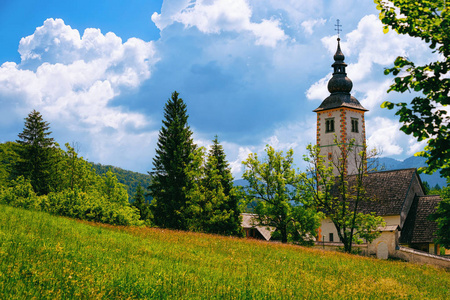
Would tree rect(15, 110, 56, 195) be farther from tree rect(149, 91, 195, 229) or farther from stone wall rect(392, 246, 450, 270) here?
stone wall rect(392, 246, 450, 270)

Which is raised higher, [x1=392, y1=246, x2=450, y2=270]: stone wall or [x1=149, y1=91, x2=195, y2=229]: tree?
[x1=149, y1=91, x2=195, y2=229]: tree

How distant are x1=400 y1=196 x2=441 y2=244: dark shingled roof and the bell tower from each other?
32.7 ft

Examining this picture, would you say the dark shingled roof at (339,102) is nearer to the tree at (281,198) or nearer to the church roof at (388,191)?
the church roof at (388,191)

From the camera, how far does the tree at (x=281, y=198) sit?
34469 mm

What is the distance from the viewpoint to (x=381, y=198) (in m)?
40.8

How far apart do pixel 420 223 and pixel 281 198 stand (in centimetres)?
1430

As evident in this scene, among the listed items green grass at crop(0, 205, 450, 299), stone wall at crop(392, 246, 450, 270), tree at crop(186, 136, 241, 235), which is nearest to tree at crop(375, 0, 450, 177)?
green grass at crop(0, 205, 450, 299)

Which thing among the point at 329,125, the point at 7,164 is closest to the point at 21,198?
the point at 329,125

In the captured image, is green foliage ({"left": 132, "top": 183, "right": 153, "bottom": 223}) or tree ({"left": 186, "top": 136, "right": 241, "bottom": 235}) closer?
tree ({"left": 186, "top": 136, "right": 241, "bottom": 235})

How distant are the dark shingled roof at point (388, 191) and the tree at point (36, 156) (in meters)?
38.7

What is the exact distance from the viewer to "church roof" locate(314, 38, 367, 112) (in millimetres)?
52250

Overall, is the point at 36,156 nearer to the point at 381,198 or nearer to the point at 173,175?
the point at 173,175

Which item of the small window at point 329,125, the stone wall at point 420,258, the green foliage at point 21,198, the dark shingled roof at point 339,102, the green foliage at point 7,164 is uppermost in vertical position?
the dark shingled roof at point 339,102

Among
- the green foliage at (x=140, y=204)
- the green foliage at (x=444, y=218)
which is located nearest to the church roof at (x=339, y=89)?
the green foliage at (x=444, y=218)
